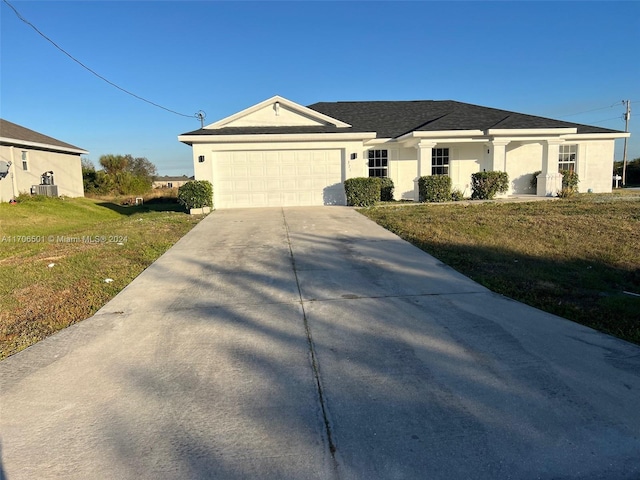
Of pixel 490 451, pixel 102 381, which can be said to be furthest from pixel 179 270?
pixel 490 451

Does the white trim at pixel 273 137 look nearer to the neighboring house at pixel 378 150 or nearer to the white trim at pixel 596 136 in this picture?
the neighboring house at pixel 378 150

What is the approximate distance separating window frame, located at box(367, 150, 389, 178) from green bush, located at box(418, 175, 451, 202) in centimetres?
263

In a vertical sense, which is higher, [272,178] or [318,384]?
[272,178]

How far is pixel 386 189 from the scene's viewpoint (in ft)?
61.5

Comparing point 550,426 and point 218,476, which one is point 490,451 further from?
point 218,476

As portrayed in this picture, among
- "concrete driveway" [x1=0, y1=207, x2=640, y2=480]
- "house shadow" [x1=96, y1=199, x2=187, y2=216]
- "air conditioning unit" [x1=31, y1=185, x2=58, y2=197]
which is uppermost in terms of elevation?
"air conditioning unit" [x1=31, y1=185, x2=58, y2=197]

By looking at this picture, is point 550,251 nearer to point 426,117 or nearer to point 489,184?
point 489,184

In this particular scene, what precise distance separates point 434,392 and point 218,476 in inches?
68.2

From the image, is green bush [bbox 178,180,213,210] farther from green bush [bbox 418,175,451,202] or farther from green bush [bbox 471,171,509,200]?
green bush [bbox 471,171,509,200]

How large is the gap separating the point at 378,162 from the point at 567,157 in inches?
362

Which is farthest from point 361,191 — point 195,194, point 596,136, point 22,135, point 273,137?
point 22,135

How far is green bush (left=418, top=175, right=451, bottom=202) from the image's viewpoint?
54.9 feet

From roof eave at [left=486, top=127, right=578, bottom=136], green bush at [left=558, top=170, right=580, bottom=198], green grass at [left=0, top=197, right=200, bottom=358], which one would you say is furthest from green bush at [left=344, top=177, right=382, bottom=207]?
green bush at [left=558, top=170, right=580, bottom=198]

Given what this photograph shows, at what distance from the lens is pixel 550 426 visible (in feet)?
9.51
